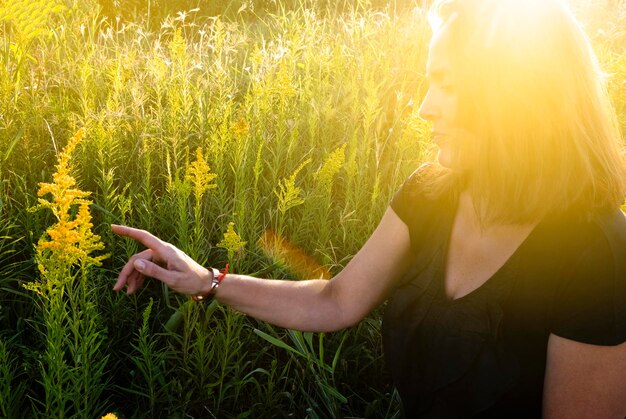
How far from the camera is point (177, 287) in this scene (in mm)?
1624

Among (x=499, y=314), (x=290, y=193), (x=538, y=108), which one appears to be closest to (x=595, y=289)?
(x=499, y=314)

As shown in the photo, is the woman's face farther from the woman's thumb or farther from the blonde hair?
the woman's thumb

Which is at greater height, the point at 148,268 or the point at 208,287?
the point at 148,268

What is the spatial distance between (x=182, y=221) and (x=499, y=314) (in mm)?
957

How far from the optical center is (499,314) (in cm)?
145

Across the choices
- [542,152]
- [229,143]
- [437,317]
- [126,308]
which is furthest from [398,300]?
[229,143]

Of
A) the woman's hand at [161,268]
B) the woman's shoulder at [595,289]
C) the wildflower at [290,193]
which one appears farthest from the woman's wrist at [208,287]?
the woman's shoulder at [595,289]

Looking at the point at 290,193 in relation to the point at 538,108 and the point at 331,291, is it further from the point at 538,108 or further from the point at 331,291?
the point at 538,108

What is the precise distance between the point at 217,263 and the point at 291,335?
51cm

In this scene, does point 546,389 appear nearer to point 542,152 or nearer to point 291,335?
point 542,152

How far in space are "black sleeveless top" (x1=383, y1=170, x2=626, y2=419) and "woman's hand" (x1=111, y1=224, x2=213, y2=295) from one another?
56 cm

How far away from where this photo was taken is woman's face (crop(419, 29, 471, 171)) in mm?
1533

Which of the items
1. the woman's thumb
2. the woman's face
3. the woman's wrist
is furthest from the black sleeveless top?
the woman's thumb

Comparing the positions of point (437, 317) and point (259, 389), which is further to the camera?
point (259, 389)
